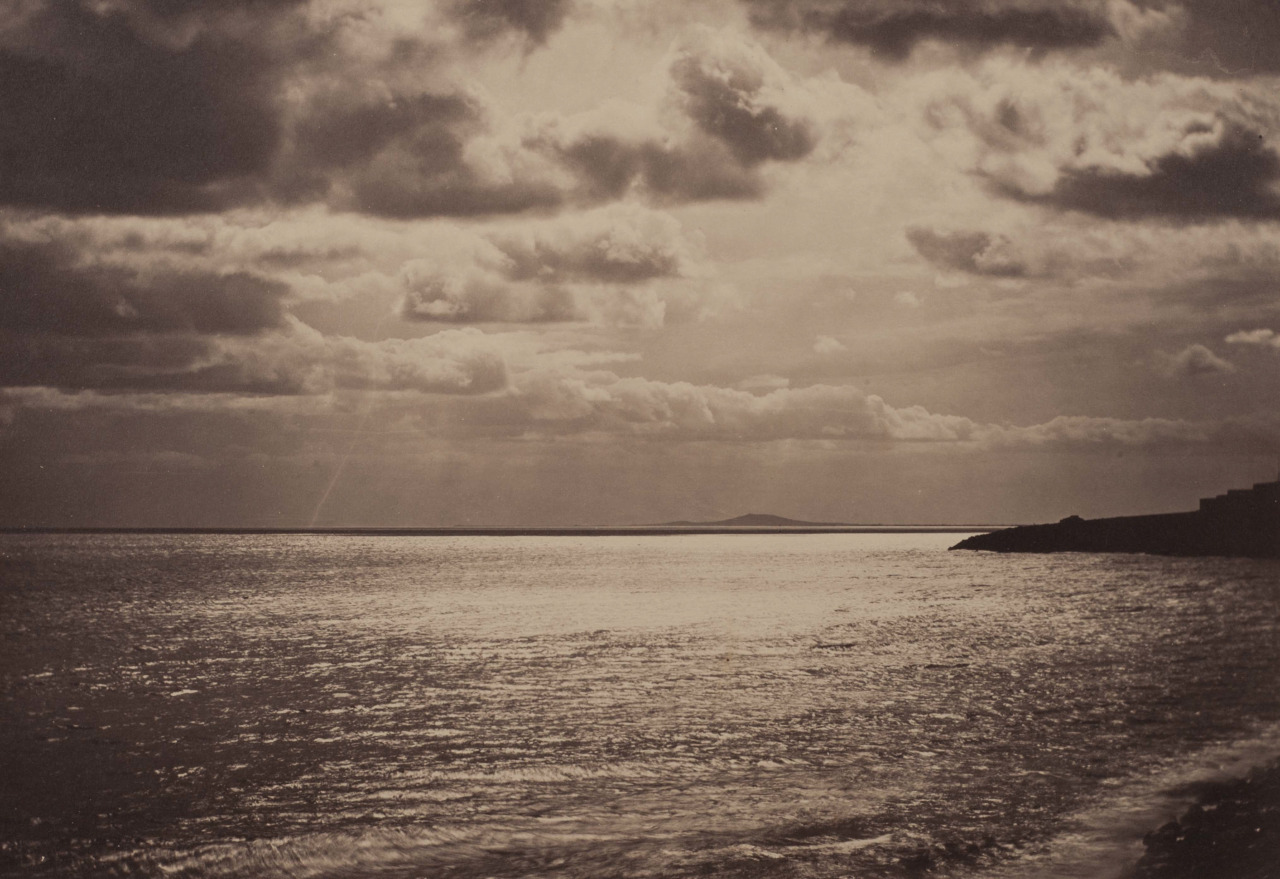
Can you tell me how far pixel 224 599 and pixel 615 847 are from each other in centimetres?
8090

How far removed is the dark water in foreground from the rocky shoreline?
1.94 feet

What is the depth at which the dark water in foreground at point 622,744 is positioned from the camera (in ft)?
56.7

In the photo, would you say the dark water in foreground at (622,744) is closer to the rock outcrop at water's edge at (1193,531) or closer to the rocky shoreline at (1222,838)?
the rocky shoreline at (1222,838)

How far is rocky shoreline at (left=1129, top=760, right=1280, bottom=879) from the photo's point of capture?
1492cm

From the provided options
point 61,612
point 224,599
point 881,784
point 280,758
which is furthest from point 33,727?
point 224,599

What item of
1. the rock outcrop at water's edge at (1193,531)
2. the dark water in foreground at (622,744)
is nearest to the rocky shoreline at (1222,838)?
the dark water in foreground at (622,744)

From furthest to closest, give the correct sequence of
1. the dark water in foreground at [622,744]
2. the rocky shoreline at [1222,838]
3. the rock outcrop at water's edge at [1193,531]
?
the rock outcrop at water's edge at [1193,531] < the dark water in foreground at [622,744] < the rocky shoreline at [1222,838]

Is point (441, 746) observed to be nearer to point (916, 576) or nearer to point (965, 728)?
point (965, 728)

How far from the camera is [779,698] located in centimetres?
3269

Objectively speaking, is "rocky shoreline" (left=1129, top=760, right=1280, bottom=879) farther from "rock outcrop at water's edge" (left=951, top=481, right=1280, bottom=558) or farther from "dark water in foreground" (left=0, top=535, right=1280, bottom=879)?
"rock outcrop at water's edge" (left=951, top=481, right=1280, bottom=558)

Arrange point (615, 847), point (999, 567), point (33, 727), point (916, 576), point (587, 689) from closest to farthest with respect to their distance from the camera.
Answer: point (615, 847)
point (33, 727)
point (587, 689)
point (916, 576)
point (999, 567)

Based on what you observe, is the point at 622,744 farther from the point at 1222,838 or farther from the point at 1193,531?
the point at 1193,531

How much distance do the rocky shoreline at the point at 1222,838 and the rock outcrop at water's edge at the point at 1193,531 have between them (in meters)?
121

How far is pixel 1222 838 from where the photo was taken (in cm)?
1658
